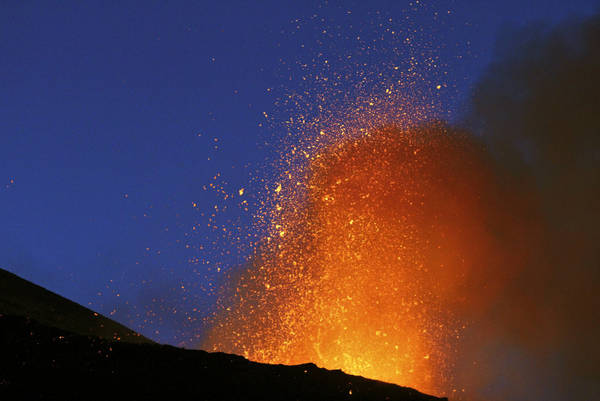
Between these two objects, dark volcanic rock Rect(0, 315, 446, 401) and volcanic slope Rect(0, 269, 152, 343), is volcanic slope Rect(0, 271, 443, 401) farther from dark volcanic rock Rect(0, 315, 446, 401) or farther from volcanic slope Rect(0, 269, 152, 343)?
volcanic slope Rect(0, 269, 152, 343)

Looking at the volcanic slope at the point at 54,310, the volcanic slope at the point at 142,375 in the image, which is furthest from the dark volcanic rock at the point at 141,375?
the volcanic slope at the point at 54,310

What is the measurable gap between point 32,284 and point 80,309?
3490mm

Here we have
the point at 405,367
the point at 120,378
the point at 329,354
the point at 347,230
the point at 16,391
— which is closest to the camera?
the point at 16,391

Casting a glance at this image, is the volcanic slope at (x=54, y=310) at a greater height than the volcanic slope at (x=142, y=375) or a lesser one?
greater

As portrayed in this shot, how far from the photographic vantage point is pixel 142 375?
1388 centimetres

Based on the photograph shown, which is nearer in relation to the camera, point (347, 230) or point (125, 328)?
point (125, 328)

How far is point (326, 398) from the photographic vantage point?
14086 mm

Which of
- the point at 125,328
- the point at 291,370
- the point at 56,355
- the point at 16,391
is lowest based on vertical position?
the point at 16,391

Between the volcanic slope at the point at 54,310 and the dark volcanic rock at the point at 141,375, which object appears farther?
the volcanic slope at the point at 54,310

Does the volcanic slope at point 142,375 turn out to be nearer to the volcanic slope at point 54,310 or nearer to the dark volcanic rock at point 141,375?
the dark volcanic rock at point 141,375

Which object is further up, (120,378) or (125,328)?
(125,328)

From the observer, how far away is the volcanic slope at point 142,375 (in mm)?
13133

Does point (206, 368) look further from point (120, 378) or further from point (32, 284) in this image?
point (32, 284)

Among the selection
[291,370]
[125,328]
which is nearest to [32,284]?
[125,328]
